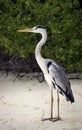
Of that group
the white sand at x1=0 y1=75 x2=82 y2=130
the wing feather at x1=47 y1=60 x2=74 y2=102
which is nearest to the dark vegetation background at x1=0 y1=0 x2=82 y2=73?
the white sand at x1=0 y1=75 x2=82 y2=130

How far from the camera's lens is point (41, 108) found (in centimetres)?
547

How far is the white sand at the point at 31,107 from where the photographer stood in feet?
15.9

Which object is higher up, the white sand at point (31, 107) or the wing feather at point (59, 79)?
the wing feather at point (59, 79)

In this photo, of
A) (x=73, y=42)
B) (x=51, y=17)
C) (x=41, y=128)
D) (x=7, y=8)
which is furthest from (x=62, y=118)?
(x=7, y=8)

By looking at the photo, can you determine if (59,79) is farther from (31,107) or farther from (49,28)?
(49,28)

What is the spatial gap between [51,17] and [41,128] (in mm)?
2482

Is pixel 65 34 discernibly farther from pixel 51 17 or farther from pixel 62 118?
pixel 62 118

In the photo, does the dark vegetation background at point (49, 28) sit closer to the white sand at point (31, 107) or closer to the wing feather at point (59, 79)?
the white sand at point (31, 107)

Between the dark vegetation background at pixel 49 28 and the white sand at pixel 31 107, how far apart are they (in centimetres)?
54

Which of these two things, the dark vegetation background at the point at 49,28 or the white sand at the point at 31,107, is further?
the dark vegetation background at the point at 49,28

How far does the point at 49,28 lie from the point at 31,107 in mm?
1705

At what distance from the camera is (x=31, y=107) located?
18.2 feet

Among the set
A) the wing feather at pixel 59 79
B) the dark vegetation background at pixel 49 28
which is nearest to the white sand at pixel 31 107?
the wing feather at pixel 59 79

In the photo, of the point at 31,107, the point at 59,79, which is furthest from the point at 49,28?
the point at 59,79
